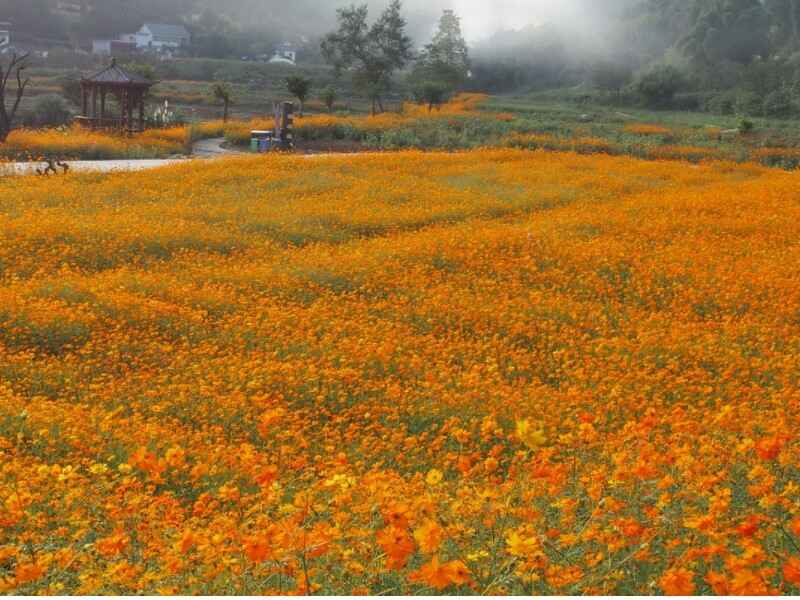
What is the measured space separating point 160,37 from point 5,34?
22449 mm

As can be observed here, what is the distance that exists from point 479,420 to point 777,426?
2099 millimetres

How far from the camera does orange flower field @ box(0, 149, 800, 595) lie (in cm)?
376

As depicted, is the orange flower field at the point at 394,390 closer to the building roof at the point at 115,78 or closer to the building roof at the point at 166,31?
the building roof at the point at 115,78

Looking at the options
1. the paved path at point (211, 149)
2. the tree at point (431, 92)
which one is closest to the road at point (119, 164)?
the paved path at point (211, 149)

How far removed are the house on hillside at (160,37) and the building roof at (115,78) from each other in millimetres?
74944

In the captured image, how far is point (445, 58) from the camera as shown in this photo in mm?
66750

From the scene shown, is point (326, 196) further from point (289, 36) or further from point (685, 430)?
point (289, 36)

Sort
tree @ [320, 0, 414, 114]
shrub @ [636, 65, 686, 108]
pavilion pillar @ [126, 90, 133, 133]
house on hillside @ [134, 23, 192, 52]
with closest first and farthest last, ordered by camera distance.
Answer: pavilion pillar @ [126, 90, 133, 133]
tree @ [320, 0, 414, 114]
shrub @ [636, 65, 686, 108]
house on hillside @ [134, 23, 192, 52]

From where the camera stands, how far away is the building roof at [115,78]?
31766 millimetres

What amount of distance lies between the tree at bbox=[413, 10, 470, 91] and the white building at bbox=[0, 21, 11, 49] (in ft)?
126

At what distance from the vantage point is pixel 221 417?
6.76 metres

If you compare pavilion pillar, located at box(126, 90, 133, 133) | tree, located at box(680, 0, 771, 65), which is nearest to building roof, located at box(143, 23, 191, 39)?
tree, located at box(680, 0, 771, 65)

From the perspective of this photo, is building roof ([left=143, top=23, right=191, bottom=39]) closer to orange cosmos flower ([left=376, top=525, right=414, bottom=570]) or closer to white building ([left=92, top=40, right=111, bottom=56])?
white building ([left=92, top=40, right=111, bottom=56])

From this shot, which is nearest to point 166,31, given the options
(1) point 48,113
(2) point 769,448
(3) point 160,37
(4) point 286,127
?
(3) point 160,37
